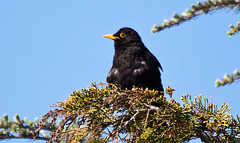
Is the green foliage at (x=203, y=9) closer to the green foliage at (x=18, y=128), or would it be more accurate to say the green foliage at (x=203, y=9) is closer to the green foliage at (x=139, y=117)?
the green foliage at (x=139, y=117)

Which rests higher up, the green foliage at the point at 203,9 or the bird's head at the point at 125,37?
the bird's head at the point at 125,37

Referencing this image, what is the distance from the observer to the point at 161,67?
6281 mm

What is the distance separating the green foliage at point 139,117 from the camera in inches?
126

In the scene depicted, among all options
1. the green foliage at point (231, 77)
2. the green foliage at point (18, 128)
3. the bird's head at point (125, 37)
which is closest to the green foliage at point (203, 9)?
the green foliage at point (231, 77)

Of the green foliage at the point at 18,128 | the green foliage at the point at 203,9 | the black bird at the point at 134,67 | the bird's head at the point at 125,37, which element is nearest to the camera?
the green foliage at the point at 203,9

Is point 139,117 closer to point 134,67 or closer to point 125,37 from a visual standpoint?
point 134,67

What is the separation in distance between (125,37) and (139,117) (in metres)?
3.30

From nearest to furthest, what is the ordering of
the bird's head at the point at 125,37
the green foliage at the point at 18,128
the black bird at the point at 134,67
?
the green foliage at the point at 18,128
the black bird at the point at 134,67
the bird's head at the point at 125,37

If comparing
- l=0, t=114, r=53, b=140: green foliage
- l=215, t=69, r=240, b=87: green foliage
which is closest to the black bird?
l=0, t=114, r=53, b=140: green foliage

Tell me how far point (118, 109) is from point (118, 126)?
7.2 inches

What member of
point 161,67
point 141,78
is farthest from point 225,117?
point 161,67

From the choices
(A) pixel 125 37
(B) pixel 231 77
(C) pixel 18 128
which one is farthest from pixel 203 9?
(A) pixel 125 37

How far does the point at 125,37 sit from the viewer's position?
658 cm

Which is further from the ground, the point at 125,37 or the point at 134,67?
the point at 125,37
